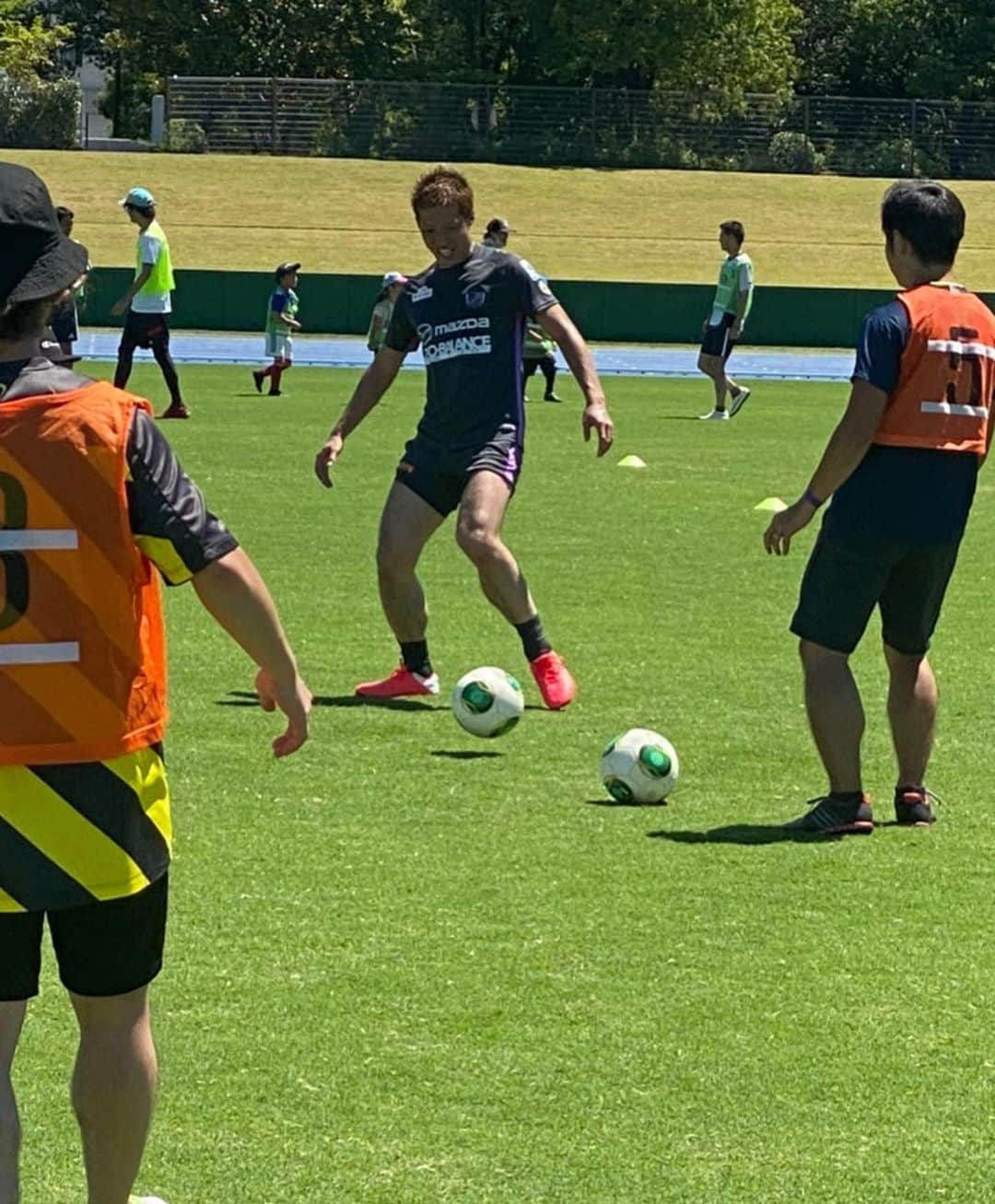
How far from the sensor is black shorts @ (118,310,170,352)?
22.3 metres

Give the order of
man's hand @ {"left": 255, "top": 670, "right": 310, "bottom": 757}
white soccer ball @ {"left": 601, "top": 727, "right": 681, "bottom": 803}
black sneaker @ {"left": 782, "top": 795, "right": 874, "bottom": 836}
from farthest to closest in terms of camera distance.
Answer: white soccer ball @ {"left": 601, "top": 727, "right": 681, "bottom": 803} → black sneaker @ {"left": 782, "top": 795, "right": 874, "bottom": 836} → man's hand @ {"left": 255, "top": 670, "right": 310, "bottom": 757}

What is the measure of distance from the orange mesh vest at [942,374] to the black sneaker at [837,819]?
3.84 feet

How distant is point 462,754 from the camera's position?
8.79m

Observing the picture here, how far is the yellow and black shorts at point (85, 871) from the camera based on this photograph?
3.71 meters

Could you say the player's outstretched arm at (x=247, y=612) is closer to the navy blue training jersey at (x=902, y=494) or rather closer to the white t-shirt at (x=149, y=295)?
the navy blue training jersey at (x=902, y=494)

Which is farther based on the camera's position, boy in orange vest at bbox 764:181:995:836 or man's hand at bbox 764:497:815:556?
man's hand at bbox 764:497:815:556

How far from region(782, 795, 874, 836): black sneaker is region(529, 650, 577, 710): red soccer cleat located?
84.3 inches

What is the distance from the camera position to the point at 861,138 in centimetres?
6481

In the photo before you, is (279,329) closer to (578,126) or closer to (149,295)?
(149,295)

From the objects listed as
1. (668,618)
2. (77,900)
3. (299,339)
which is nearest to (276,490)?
(668,618)

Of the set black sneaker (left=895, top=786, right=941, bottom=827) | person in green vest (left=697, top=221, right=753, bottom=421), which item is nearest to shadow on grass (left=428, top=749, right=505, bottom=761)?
black sneaker (left=895, top=786, right=941, bottom=827)

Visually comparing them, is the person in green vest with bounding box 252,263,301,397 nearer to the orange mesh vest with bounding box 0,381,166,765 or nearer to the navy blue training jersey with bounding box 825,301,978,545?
the navy blue training jersey with bounding box 825,301,978,545

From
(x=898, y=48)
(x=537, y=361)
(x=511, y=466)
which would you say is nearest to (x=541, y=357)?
(x=537, y=361)

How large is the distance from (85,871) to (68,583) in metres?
0.46
